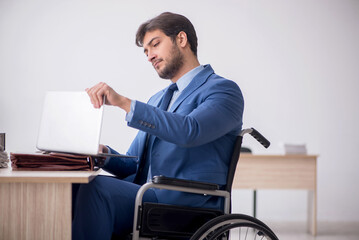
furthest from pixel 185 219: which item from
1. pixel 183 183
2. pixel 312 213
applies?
pixel 312 213

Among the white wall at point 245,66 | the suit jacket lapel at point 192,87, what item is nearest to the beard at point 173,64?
the suit jacket lapel at point 192,87

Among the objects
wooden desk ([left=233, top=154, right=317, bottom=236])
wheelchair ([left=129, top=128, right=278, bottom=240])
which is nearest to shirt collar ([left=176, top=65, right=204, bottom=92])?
wheelchair ([left=129, top=128, right=278, bottom=240])

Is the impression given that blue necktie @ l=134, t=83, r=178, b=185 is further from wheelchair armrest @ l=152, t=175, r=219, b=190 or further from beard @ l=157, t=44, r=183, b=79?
wheelchair armrest @ l=152, t=175, r=219, b=190

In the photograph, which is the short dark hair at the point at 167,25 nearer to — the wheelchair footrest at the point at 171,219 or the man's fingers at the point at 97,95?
the man's fingers at the point at 97,95

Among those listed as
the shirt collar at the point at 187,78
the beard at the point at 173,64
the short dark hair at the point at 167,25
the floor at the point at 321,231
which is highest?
the short dark hair at the point at 167,25

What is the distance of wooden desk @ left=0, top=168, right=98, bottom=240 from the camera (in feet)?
3.87

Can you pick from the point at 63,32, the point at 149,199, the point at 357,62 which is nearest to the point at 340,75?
the point at 357,62

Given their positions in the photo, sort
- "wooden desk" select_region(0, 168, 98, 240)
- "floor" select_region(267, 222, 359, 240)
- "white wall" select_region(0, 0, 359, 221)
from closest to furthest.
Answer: "wooden desk" select_region(0, 168, 98, 240) < "floor" select_region(267, 222, 359, 240) < "white wall" select_region(0, 0, 359, 221)

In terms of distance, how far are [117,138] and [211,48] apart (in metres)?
1.47

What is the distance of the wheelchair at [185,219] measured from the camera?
1.31 meters

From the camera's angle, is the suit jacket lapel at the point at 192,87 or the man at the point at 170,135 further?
the suit jacket lapel at the point at 192,87

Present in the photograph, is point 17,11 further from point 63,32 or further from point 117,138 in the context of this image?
point 117,138

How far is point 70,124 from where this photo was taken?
138 centimetres

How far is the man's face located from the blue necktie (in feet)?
0.30
